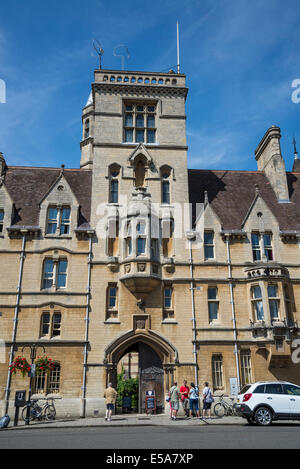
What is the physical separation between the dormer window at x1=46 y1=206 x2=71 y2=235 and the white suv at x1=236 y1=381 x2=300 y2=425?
15.7m

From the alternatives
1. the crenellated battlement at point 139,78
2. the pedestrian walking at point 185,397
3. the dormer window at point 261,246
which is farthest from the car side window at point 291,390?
the crenellated battlement at point 139,78

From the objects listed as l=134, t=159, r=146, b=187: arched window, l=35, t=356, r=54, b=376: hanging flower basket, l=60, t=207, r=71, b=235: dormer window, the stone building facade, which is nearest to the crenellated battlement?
the stone building facade

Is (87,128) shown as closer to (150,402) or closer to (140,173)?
(140,173)

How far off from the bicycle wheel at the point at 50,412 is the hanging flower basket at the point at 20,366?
2359mm

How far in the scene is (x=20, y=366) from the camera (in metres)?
22.6

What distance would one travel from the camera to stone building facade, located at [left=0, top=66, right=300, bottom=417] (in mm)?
24188

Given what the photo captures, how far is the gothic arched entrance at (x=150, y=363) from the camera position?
79.1 feet

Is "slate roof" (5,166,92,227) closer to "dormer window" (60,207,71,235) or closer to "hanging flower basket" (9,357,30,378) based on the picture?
"dormer window" (60,207,71,235)

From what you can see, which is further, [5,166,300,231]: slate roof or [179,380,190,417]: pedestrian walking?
[5,166,300,231]: slate roof

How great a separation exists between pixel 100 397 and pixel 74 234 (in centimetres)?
1022

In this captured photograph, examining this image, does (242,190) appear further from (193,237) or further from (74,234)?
(74,234)

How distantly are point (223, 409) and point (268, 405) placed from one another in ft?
21.6

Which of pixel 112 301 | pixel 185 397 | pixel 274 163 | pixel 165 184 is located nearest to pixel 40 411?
pixel 112 301
